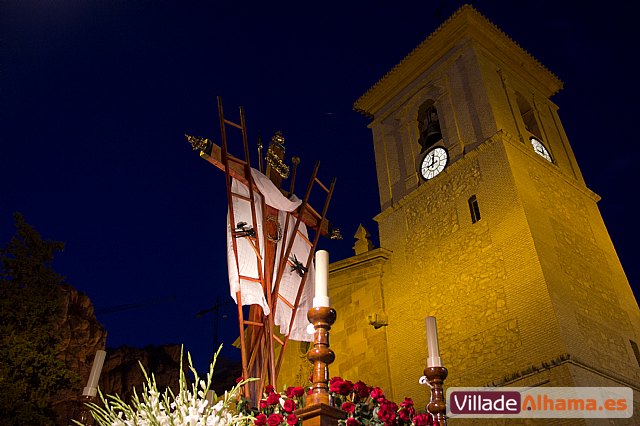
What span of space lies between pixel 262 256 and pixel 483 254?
23.1 ft

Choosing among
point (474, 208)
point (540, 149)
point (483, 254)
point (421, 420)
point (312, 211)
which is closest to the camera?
point (421, 420)

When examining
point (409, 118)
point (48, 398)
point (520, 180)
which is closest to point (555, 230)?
point (520, 180)

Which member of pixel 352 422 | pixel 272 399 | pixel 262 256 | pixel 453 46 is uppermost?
pixel 453 46

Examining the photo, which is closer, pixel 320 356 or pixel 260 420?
pixel 320 356

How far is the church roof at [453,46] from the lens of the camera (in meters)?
16.5

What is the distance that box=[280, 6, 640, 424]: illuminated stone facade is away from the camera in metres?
10.8

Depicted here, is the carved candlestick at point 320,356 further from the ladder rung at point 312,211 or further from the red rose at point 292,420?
the ladder rung at point 312,211

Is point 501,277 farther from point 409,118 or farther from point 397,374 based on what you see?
point 409,118

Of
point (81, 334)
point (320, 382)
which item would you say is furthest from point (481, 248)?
point (81, 334)

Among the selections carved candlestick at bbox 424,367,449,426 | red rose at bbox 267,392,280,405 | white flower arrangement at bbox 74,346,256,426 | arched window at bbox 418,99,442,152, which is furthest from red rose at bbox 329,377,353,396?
arched window at bbox 418,99,442,152

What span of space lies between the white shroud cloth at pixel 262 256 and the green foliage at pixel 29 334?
13.8 ft

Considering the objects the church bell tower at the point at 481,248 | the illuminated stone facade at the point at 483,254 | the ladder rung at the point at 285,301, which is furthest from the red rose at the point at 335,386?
the church bell tower at the point at 481,248

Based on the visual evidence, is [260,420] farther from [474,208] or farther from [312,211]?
[474,208]

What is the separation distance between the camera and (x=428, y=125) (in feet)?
54.8
